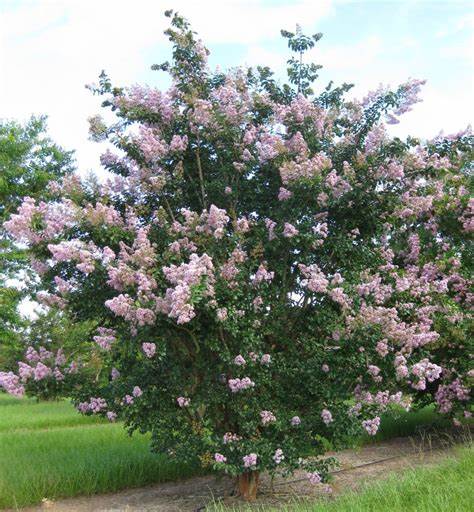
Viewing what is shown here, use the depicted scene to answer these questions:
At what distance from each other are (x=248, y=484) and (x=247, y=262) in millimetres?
2433

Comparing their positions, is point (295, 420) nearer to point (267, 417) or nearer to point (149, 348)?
point (267, 417)

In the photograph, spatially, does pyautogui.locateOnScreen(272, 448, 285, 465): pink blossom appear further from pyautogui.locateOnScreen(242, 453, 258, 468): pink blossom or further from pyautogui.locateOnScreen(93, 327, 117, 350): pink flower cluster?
pyautogui.locateOnScreen(93, 327, 117, 350): pink flower cluster

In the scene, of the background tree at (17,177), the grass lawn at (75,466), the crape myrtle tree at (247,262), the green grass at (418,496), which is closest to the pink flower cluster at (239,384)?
the crape myrtle tree at (247,262)

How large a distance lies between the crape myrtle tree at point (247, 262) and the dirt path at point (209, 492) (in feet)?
1.85

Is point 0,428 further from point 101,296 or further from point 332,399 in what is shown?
point 332,399

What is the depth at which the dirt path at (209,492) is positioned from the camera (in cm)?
625

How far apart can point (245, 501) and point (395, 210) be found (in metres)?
3.41

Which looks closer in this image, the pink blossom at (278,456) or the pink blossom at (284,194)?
the pink blossom at (278,456)

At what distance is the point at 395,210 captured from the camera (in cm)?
594

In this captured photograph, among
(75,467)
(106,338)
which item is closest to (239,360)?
(106,338)

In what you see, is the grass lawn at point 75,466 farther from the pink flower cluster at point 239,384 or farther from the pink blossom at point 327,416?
the pink flower cluster at point 239,384

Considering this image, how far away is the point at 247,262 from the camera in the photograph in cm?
546

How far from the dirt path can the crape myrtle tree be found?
0.56 m

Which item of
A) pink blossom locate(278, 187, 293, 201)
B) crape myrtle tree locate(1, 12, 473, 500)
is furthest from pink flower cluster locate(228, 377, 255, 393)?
pink blossom locate(278, 187, 293, 201)
